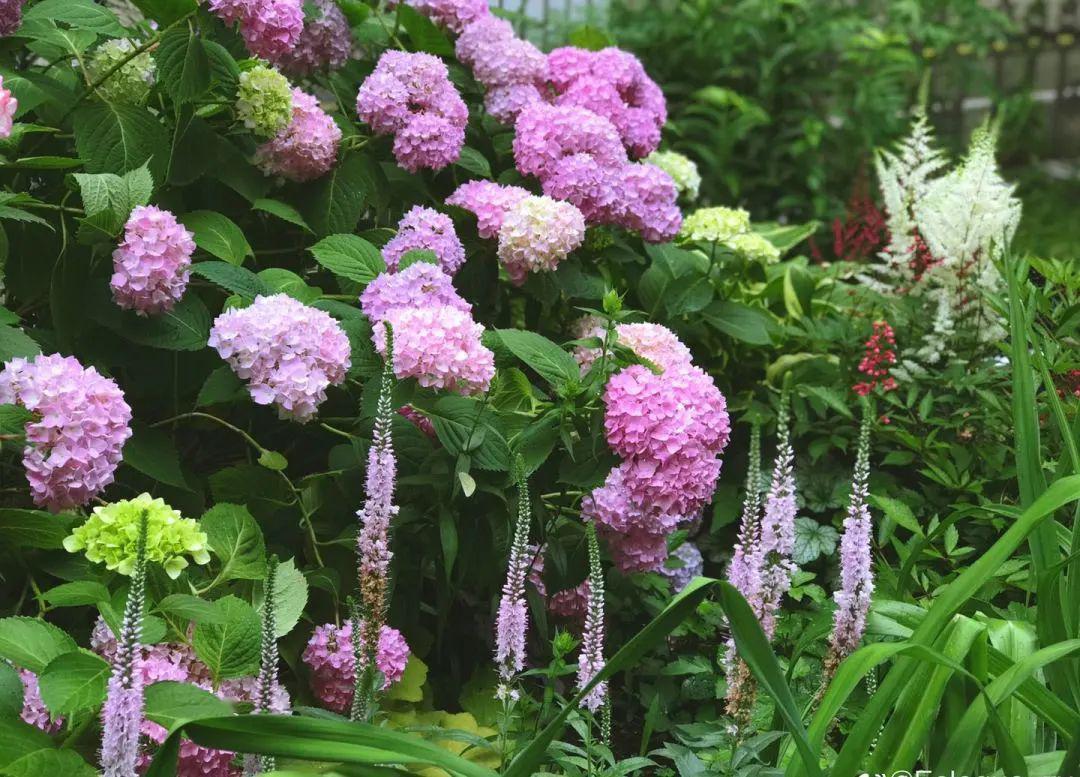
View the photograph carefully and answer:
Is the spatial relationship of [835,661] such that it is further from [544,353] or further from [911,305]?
[911,305]

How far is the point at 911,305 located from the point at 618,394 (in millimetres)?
1217

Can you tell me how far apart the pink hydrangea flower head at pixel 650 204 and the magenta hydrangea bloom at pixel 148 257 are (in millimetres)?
1001

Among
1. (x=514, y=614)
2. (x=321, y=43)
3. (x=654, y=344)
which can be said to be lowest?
(x=514, y=614)

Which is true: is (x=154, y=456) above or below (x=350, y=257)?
below

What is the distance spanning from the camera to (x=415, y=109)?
2498 mm

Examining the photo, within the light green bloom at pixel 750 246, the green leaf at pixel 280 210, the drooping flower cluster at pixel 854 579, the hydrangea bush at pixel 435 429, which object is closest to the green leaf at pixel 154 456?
the hydrangea bush at pixel 435 429

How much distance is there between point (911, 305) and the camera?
9.77 feet

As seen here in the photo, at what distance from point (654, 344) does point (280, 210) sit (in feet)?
2.37

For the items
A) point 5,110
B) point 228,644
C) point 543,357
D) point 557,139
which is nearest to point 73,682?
point 228,644

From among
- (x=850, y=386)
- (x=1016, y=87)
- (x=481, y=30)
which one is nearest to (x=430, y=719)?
(x=850, y=386)

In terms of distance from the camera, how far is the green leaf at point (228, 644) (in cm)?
168

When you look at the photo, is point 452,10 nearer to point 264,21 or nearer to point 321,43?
point 321,43

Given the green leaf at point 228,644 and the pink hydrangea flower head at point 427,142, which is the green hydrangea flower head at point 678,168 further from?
the green leaf at point 228,644

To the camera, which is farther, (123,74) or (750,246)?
(750,246)
